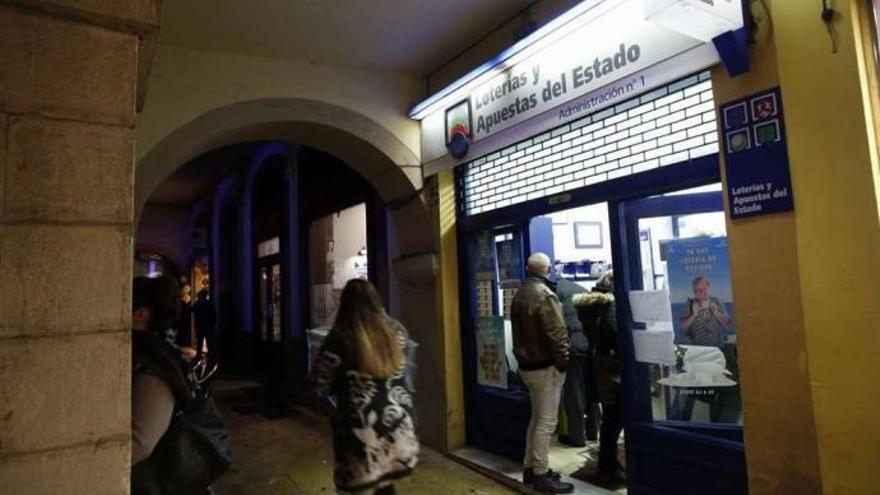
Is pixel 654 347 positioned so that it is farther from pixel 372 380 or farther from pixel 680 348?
pixel 372 380

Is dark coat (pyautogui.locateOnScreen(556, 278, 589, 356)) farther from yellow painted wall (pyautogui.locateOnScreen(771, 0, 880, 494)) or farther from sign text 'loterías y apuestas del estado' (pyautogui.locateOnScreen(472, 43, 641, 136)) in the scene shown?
yellow painted wall (pyautogui.locateOnScreen(771, 0, 880, 494))

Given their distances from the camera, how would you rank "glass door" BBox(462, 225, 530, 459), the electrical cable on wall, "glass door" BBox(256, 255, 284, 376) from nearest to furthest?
the electrical cable on wall
"glass door" BBox(462, 225, 530, 459)
"glass door" BBox(256, 255, 284, 376)

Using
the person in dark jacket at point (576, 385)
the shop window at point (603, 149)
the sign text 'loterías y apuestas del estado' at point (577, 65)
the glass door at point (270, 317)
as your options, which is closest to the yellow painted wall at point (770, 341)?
the shop window at point (603, 149)

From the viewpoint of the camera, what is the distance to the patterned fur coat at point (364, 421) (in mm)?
2539

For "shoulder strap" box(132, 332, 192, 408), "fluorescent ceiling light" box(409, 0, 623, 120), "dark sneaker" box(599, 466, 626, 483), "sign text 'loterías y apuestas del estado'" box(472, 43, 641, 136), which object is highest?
"fluorescent ceiling light" box(409, 0, 623, 120)

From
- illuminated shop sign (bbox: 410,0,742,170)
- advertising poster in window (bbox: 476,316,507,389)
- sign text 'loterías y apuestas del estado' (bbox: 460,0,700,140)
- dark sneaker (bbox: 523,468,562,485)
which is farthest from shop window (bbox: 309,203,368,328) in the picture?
dark sneaker (bbox: 523,468,562,485)

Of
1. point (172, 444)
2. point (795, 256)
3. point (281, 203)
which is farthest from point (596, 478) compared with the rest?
point (281, 203)

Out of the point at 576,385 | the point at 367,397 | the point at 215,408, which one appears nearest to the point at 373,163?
the point at 576,385

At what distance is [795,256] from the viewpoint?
2.68 metres

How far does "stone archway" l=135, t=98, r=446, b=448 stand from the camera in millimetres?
4602

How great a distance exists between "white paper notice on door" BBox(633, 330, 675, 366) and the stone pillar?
3114 millimetres

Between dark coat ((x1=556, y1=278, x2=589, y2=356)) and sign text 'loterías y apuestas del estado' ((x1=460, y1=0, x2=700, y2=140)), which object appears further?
dark coat ((x1=556, y1=278, x2=589, y2=356))

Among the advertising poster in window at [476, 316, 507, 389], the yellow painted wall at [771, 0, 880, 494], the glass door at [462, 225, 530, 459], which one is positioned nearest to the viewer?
the yellow painted wall at [771, 0, 880, 494]

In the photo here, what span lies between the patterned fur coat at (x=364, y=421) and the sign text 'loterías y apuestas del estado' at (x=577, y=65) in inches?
88.4
